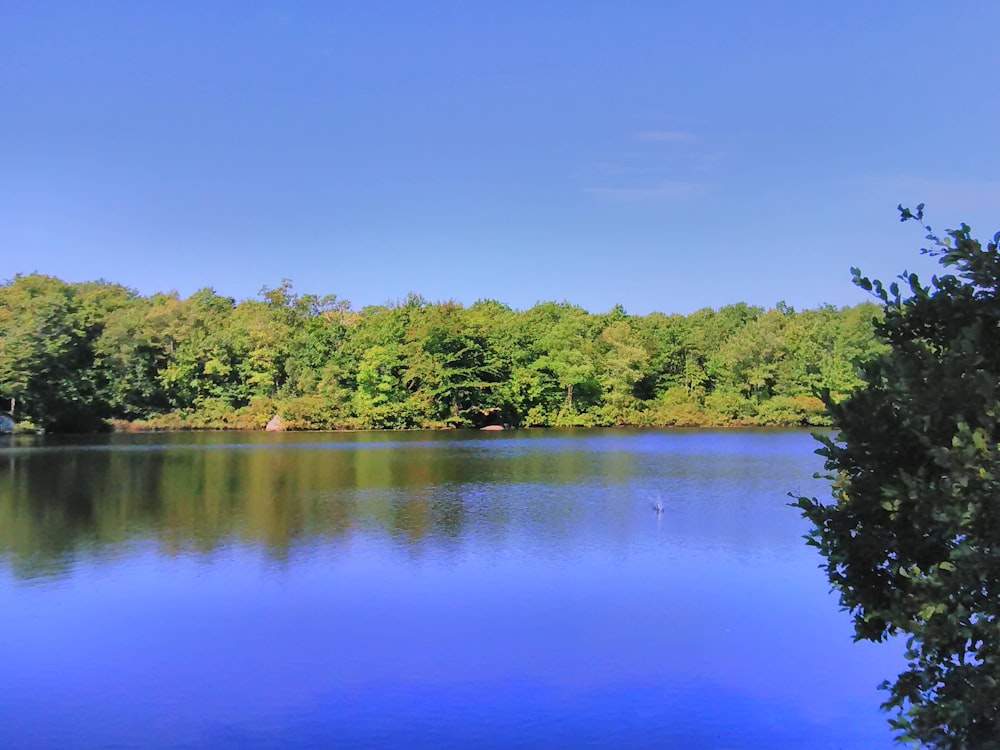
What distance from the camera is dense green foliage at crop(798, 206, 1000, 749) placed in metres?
3.12

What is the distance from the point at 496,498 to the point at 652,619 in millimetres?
9633

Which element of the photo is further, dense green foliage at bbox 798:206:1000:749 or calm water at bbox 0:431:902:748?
calm water at bbox 0:431:902:748

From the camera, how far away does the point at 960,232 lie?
3.42m

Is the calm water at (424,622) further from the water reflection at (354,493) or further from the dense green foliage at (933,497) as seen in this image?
the dense green foliage at (933,497)

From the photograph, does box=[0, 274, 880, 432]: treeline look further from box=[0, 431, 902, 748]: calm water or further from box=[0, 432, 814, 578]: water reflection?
box=[0, 431, 902, 748]: calm water

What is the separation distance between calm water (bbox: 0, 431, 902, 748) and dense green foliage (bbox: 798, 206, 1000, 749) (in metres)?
2.80

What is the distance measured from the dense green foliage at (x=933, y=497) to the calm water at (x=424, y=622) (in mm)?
2800

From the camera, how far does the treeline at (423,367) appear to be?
46219 mm

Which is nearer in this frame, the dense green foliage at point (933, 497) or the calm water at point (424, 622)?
the dense green foliage at point (933, 497)

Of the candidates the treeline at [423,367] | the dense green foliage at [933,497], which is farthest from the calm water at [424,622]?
the treeline at [423,367]

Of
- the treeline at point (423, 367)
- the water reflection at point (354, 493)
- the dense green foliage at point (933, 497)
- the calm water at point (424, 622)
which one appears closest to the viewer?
the dense green foliage at point (933, 497)

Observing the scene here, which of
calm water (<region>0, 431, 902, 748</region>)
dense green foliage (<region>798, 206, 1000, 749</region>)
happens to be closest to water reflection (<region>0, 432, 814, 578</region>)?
calm water (<region>0, 431, 902, 748</region>)

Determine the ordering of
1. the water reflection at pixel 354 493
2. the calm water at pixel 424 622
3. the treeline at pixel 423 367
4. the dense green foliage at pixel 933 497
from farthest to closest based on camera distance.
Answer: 1. the treeline at pixel 423 367
2. the water reflection at pixel 354 493
3. the calm water at pixel 424 622
4. the dense green foliage at pixel 933 497

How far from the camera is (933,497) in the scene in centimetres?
321
